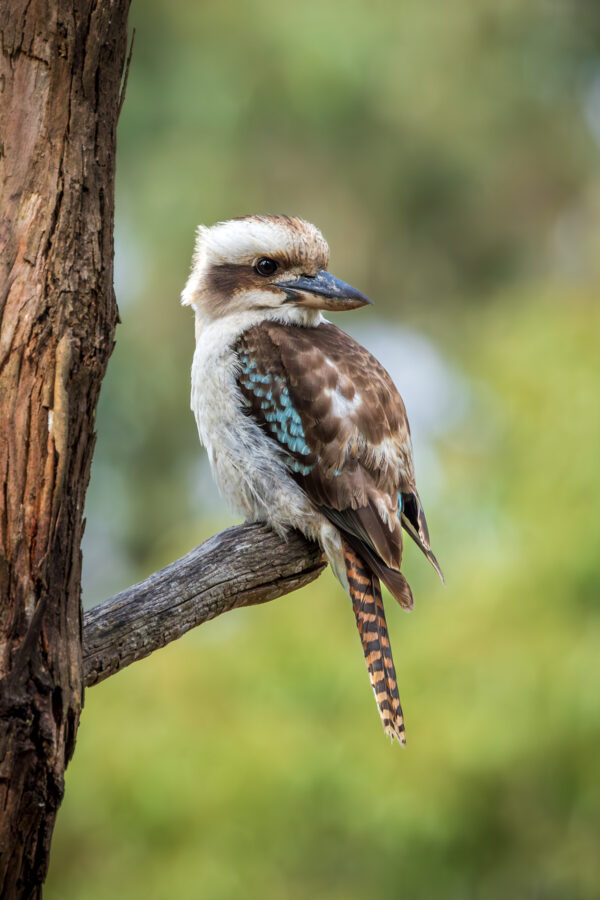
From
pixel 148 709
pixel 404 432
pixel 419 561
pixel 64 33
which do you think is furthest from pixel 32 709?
pixel 419 561

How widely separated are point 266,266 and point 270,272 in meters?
0.02

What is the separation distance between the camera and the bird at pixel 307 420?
306 cm

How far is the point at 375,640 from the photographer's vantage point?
2.97 m

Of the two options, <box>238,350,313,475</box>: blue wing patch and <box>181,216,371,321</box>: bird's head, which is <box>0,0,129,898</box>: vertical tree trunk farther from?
<box>181,216,371,321</box>: bird's head

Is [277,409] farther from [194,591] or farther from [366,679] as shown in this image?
[366,679]

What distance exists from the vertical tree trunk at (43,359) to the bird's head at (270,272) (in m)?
1.23

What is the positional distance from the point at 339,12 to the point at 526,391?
19.9ft

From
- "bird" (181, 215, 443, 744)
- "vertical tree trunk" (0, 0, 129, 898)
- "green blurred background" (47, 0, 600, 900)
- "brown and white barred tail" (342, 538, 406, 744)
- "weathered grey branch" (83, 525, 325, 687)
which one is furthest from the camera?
"green blurred background" (47, 0, 600, 900)

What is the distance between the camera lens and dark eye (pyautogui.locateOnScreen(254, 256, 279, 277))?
3.39 m

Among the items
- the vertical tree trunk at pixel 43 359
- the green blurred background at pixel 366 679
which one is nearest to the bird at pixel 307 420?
the vertical tree trunk at pixel 43 359

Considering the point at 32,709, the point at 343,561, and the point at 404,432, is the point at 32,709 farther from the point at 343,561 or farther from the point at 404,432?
the point at 404,432

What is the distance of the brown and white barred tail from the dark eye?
0.82m

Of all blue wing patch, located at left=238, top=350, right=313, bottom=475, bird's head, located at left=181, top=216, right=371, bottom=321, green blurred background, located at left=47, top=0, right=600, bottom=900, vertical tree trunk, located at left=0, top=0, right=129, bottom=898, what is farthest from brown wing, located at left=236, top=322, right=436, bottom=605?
green blurred background, located at left=47, top=0, right=600, bottom=900

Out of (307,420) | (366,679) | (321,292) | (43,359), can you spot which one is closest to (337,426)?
(307,420)
